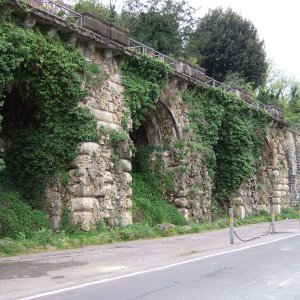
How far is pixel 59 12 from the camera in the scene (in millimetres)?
15336

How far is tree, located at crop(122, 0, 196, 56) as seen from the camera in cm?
3362

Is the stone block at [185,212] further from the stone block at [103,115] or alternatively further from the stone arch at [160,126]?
the stone block at [103,115]

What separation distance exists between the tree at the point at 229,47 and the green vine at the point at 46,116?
25.1m

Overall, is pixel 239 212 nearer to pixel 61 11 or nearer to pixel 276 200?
pixel 276 200

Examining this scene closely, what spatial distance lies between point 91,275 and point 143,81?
1073 centimetres

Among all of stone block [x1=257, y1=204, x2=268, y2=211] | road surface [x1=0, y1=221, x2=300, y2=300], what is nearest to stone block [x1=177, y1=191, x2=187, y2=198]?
road surface [x1=0, y1=221, x2=300, y2=300]

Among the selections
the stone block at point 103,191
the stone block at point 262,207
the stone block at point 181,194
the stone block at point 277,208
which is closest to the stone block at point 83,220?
the stone block at point 103,191

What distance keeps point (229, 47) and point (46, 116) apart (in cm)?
2717

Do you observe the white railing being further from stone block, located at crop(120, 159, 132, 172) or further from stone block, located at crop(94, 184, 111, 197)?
stone block, located at crop(94, 184, 111, 197)

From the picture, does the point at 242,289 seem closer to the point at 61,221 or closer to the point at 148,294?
the point at 148,294

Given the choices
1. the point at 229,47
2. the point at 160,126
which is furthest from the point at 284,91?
the point at 160,126

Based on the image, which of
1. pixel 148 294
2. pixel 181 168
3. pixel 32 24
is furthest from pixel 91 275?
pixel 181 168

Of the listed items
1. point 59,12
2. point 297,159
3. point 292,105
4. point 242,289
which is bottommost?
point 242,289

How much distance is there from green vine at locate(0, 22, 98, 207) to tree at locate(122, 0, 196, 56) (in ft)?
64.4
